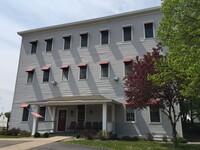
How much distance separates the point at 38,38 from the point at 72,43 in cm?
486

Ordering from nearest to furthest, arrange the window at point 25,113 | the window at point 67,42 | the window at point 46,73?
the window at point 25,113 < the window at point 46,73 < the window at point 67,42

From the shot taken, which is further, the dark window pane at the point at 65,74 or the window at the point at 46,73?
the window at the point at 46,73

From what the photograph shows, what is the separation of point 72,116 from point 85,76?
4311 millimetres

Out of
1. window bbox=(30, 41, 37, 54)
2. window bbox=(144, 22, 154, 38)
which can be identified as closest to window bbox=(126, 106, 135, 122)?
window bbox=(144, 22, 154, 38)

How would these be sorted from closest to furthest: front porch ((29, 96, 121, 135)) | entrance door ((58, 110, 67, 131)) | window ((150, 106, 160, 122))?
window ((150, 106, 160, 122))
front porch ((29, 96, 121, 135))
entrance door ((58, 110, 67, 131))

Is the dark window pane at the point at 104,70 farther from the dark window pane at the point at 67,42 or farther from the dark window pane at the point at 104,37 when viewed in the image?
the dark window pane at the point at 67,42

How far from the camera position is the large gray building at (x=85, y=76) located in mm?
18516

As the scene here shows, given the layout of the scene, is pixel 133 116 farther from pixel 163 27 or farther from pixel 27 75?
pixel 27 75

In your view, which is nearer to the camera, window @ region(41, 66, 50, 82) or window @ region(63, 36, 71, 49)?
window @ region(41, 66, 50, 82)

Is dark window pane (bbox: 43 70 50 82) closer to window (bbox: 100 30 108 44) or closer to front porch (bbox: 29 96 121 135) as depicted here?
front porch (bbox: 29 96 121 135)

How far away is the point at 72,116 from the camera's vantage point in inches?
813

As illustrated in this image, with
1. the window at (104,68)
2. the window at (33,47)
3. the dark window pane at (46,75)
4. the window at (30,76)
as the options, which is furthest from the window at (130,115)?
the window at (33,47)

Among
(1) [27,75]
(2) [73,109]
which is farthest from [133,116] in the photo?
(1) [27,75]

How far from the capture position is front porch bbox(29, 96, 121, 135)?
18.4 metres
